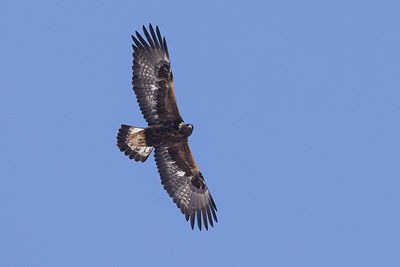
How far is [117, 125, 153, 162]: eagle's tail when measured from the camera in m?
19.8

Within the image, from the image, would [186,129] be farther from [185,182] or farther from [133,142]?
[185,182]

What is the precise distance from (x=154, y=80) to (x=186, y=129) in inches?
56.4

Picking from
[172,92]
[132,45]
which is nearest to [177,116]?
[172,92]

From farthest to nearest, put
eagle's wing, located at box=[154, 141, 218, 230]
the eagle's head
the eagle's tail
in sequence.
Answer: eagle's wing, located at box=[154, 141, 218, 230]
the eagle's tail
the eagle's head

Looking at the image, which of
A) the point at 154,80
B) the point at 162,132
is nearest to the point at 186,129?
the point at 162,132

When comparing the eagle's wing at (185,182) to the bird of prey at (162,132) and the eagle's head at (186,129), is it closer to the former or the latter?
the bird of prey at (162,132)

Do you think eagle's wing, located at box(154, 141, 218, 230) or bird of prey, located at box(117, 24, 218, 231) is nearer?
bird of prey, located at box(117, 24, 218, 231)

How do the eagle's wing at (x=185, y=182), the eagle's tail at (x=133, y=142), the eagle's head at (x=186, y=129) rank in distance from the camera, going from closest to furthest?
the eagle's head at (x=186, y=129), the eagle's tail at (x=133, y=142), the eagle's wing at (x=185, y=182)

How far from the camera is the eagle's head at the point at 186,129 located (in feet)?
63.5

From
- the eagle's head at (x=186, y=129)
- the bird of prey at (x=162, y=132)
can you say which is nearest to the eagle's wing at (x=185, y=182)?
the bird of prey at (x=162, y=132)

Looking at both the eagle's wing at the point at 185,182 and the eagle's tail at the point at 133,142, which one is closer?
the eagle's tail at the point at 133,142

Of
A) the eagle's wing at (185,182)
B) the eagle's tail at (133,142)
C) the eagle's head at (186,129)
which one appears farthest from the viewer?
the eagle's wing at (185,182)

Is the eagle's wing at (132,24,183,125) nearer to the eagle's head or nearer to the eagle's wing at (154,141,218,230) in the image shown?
the eagle's head

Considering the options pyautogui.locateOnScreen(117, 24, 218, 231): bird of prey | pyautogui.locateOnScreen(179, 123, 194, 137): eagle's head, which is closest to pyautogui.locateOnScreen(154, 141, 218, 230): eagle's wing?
pyautogui.locateOnScreen(117, 24, 218, 231): bird of prey
